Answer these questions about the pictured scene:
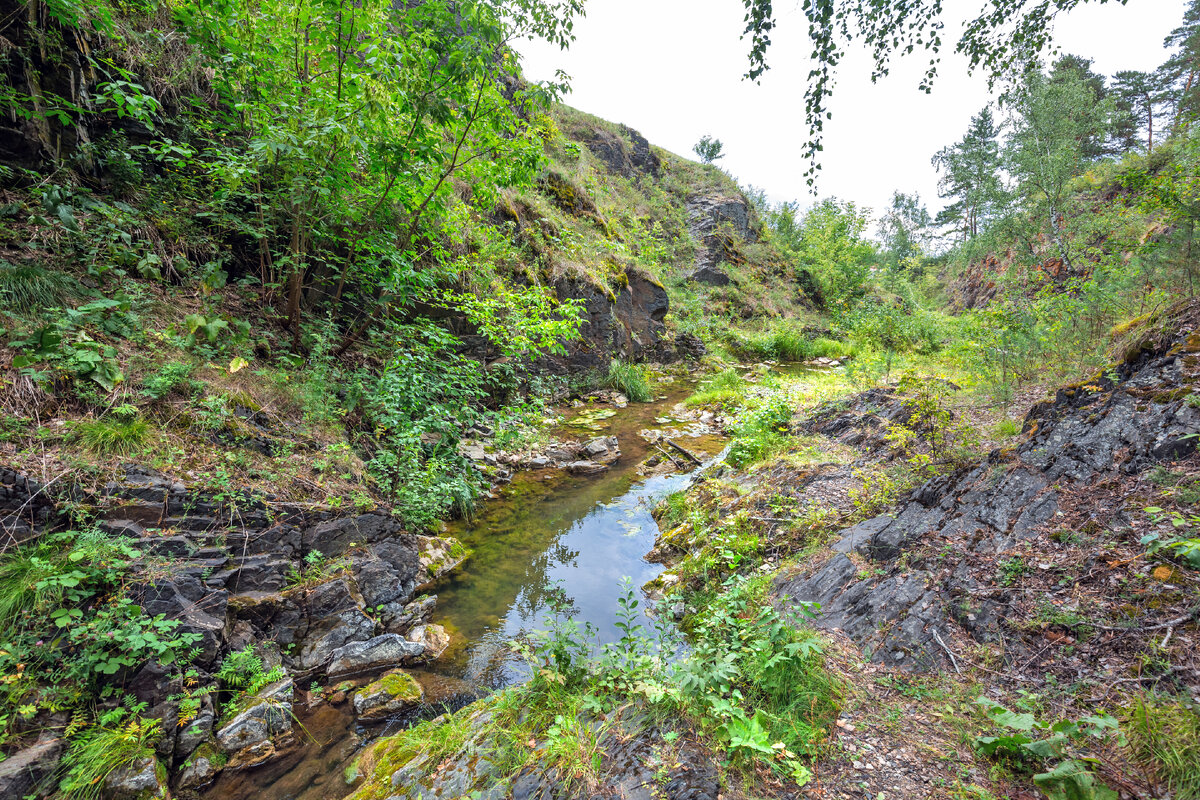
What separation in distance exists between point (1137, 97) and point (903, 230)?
64.0ft

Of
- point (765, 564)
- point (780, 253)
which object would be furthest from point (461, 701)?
point (780, 253)

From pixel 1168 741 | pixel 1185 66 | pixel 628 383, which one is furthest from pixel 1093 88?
pixel 1168 741

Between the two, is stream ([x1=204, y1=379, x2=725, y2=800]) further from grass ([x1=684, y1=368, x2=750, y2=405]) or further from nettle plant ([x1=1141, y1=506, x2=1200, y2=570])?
nettle plant ([x1=1141, y1=506, x2=1200, y2=570])

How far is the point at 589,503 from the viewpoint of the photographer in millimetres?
7258

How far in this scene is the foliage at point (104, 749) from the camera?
95.1 inches

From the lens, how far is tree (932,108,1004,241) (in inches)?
1065

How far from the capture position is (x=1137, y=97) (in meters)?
22.6

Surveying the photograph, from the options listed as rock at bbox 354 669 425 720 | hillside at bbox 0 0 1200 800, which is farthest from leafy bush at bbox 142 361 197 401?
rock at bbox 354 669 425 720

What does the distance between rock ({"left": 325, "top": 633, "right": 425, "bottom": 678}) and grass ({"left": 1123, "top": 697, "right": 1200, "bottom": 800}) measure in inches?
183

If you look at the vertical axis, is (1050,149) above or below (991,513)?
above

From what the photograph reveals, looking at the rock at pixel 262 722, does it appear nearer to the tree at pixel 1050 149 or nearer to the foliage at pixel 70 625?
the foliage at pixel 70 625

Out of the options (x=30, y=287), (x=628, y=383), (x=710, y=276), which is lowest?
(x=628, y=383)

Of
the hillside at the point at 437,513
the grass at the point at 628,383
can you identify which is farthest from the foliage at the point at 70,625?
the grass at the point at 628,383

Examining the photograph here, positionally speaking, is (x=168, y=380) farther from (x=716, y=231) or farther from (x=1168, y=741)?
(x=716, y=231)
